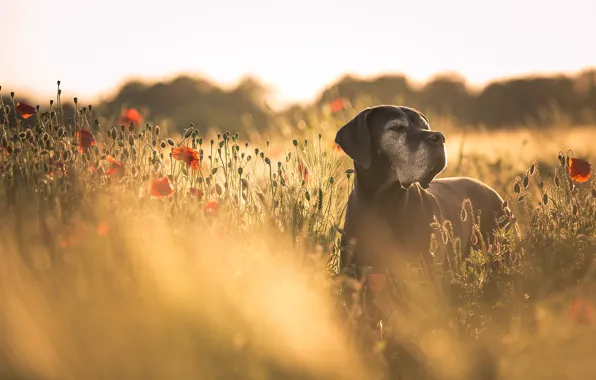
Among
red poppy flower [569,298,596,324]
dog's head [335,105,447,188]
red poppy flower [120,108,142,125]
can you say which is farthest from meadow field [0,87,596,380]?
dog's head [335,105,447,188]

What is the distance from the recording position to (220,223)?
3.92 meters

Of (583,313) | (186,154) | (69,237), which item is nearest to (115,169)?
(186,154)

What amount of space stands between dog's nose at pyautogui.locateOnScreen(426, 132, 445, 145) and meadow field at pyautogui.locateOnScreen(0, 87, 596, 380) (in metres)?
0.65

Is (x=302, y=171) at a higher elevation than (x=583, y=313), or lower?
higher

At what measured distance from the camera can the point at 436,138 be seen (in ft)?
14.7

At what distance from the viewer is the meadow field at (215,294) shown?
104 inches

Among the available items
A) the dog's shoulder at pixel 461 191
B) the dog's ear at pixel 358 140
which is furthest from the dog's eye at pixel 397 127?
the dog's shoulder at pixel 461 191

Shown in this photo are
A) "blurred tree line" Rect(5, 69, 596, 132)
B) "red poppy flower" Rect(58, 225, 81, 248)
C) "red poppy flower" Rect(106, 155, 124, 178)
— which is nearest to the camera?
"red poppy flower" Rect(58, 225, 81, 248)

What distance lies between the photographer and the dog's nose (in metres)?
4.48

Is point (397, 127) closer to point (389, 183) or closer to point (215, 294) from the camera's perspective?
point (389, 183)

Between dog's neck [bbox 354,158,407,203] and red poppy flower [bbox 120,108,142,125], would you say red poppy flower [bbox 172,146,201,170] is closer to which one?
red poppy flower [bbox 120,108,142,125]

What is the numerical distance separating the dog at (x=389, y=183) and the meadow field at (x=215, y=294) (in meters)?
0.28

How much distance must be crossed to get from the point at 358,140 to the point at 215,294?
219 cm

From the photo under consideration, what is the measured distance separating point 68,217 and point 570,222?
3065mm
